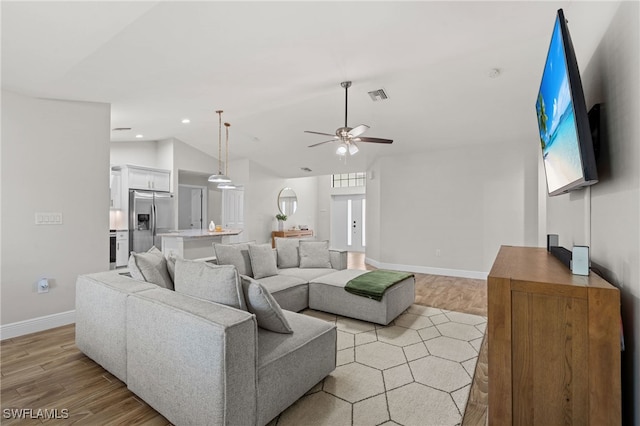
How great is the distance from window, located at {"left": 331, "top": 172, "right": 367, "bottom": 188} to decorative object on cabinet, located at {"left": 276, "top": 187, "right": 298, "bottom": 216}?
4.97ft

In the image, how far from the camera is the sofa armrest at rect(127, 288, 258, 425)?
145cm

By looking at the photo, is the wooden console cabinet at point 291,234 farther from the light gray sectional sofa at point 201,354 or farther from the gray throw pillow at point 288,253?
the light gray sectional sofa at point 201,354

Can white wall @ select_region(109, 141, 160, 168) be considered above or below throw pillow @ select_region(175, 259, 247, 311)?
above

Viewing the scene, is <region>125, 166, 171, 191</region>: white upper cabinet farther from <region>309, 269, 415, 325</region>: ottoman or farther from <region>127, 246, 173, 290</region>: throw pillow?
<region>309, 269, 415, 325</region>: ottoman

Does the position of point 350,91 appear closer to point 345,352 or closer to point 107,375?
point 345,352

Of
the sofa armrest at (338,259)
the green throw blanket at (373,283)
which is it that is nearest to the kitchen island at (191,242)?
the sofa armrest at (338,259)

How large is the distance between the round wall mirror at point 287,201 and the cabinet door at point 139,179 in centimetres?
336

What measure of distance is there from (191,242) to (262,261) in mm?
2355

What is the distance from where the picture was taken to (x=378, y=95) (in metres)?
4.10

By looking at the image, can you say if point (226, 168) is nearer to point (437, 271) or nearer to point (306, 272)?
point (306, 272)

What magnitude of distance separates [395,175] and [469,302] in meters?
3.06

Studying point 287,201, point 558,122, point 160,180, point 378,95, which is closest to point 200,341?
point 558,122

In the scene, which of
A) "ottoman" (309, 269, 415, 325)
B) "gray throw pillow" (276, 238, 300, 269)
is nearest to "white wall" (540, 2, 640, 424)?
"ottoman" (309, 269, 415, 325)

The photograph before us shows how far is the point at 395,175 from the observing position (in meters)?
6.38
